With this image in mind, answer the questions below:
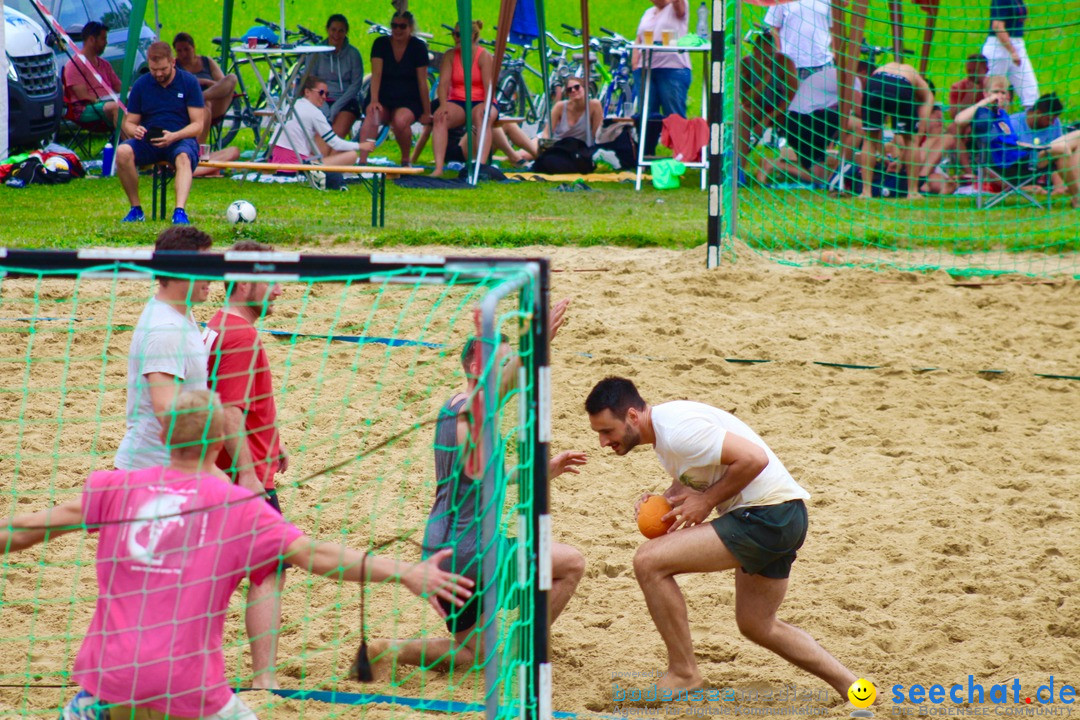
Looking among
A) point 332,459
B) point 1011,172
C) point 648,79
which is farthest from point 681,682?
point 648,79

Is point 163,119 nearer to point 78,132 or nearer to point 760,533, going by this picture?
point 78,132

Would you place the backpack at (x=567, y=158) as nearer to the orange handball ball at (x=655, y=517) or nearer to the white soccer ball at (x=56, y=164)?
the white soccer ball at (x=56, y=164)

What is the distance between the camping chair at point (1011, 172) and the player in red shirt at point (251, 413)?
30.0 feet

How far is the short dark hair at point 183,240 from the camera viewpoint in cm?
451

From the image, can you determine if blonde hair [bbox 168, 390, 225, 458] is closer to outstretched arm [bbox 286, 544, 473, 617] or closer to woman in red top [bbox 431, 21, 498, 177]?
outstretched arm [bbox 286, 544, 473, 617]

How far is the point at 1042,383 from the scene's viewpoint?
25.1 ft

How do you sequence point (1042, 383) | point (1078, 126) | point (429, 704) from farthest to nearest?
point (1078, 126) → point (1042, 383) → point (429, 704)

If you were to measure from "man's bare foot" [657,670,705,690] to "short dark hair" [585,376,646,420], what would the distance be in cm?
96

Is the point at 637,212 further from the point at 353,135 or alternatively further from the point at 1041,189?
the point at 353,135

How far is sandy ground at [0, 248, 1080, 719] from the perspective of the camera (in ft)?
15.2

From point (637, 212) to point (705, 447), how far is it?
27.3 ft

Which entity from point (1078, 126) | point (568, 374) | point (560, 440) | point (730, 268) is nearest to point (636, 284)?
point (730, 268)

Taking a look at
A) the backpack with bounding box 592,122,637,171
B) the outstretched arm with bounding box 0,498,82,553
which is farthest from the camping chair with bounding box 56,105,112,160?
the outstretched arm with bounding box 0,498,82,553

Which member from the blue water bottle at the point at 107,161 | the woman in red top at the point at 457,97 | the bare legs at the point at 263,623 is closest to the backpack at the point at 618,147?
the woman in red top at the point at 457,97
